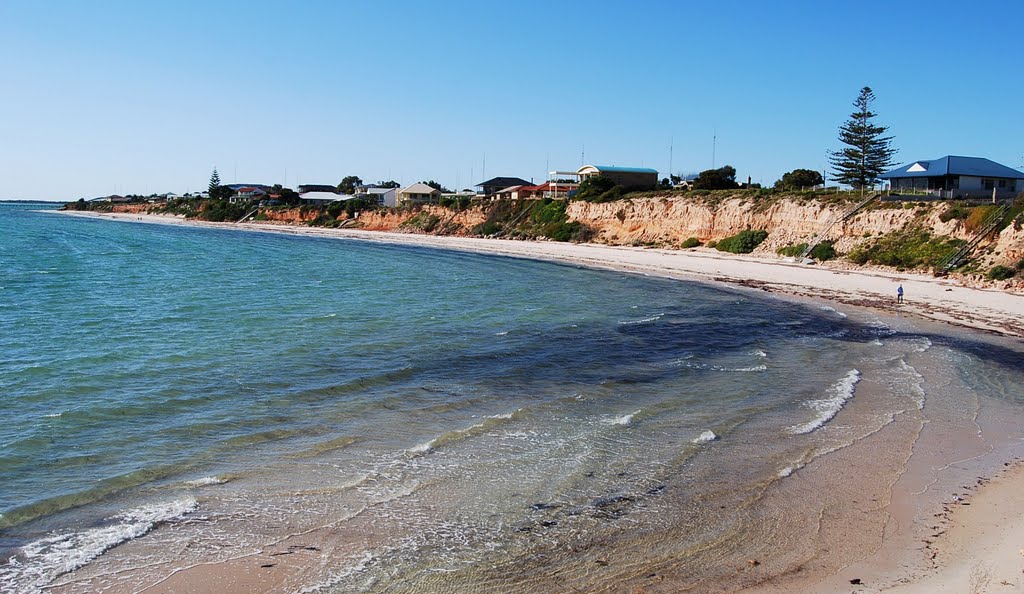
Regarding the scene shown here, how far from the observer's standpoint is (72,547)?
→ 872cm

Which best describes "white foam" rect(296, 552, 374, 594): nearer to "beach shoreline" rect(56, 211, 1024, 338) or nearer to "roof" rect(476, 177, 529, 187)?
"beach shoreline" rect(56, 211, 1024, 338)

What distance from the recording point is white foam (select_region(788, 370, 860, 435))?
1416 centimetres

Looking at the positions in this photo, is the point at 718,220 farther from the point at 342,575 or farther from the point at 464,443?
the point at 342,575

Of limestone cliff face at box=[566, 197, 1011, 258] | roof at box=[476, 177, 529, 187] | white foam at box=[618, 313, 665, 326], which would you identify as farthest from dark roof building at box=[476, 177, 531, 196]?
white foam at box=[618, 313, 665, 326]

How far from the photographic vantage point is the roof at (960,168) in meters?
50.2

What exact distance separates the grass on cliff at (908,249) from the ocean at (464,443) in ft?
53.8

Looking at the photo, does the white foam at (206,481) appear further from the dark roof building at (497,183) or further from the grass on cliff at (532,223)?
the dark roof building at (497,183)

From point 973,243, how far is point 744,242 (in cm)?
1695

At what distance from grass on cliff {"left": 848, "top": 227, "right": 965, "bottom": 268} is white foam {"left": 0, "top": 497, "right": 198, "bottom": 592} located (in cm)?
4047

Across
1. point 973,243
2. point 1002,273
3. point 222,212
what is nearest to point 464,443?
point 1002,273

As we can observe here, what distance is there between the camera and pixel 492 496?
412 inches

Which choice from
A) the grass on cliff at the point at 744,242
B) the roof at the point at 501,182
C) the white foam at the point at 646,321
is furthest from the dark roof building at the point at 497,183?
the white foam at the point at 646,321

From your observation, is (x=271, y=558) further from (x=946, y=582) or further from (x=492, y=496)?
(x=946, y=582)

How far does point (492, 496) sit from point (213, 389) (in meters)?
8.50
